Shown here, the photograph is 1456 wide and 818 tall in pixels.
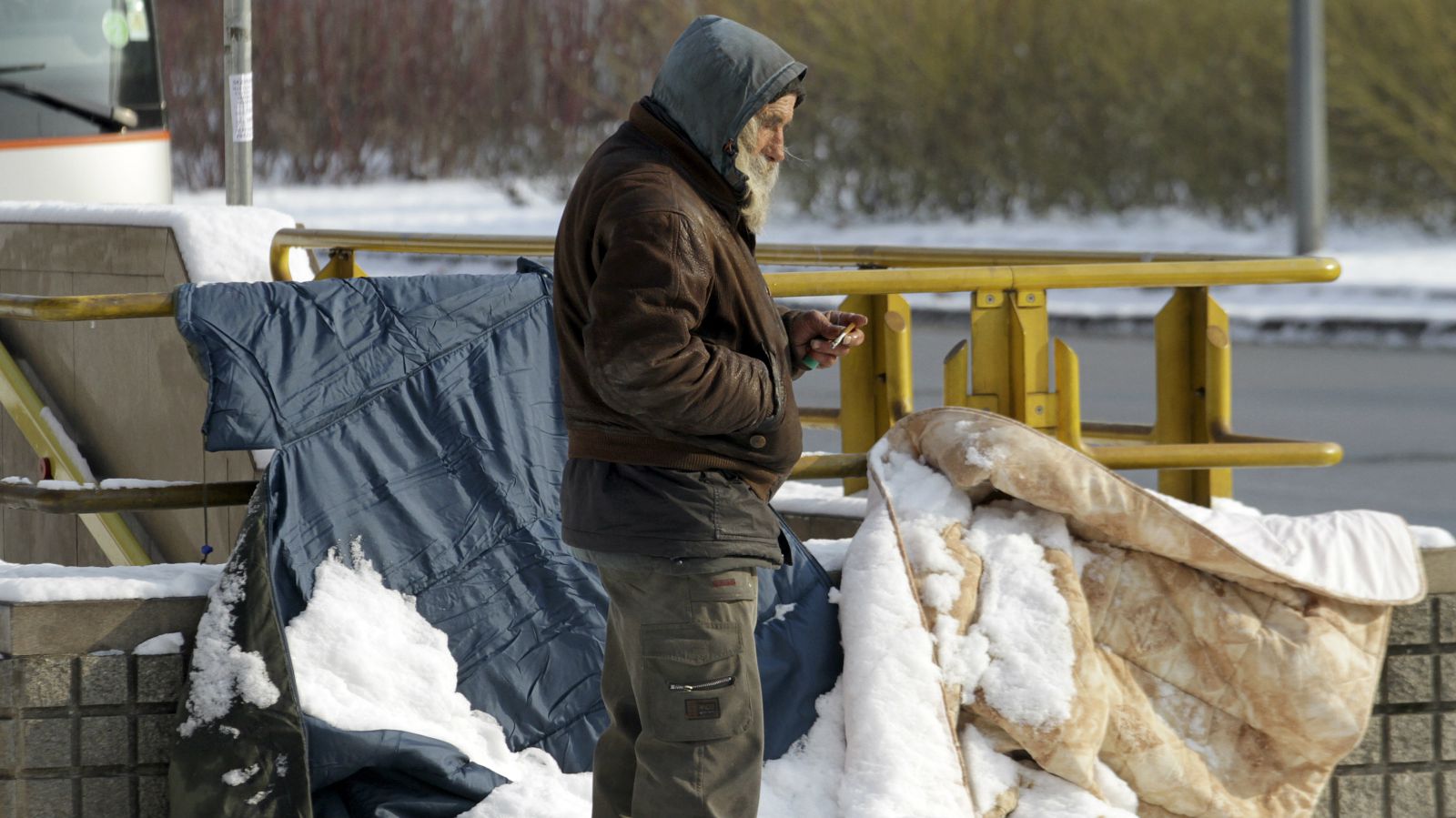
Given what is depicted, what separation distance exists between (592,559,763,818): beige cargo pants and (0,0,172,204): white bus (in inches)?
319

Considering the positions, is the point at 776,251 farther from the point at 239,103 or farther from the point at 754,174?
the point at 239,103

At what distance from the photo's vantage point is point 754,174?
315 cm

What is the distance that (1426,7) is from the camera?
63.2 feet

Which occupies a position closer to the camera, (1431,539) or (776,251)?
(1431,539)

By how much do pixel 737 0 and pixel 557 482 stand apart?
2237 centimetres

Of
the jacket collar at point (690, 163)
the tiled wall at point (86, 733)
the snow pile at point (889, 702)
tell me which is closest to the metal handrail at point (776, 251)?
the snow pile at point (889, 702)

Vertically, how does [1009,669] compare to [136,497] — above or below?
below

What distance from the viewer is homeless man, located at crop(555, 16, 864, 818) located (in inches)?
117

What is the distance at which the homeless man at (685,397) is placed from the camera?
298 centimetres

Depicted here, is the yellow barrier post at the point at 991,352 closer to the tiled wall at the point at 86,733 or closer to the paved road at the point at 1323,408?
the tiled wall at the point at 86,733

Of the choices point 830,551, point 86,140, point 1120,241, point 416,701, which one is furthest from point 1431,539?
point 1120,241

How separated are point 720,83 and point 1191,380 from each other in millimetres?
2426

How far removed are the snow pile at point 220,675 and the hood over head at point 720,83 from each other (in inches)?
54.8

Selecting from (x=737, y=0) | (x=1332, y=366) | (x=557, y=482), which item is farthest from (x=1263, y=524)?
(x=737, y=0)
